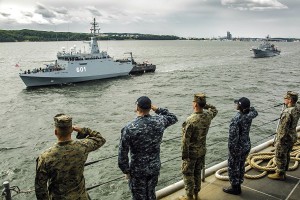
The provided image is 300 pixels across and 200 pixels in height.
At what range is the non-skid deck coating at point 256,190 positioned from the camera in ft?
17.6

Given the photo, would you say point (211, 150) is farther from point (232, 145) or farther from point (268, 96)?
point (268, 96)

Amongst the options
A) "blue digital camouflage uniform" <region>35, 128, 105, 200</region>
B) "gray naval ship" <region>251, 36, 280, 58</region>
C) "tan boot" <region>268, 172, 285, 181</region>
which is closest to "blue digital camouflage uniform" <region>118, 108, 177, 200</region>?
"blue digital camouflage uniform" <region>35, 128, 105, 200</region>

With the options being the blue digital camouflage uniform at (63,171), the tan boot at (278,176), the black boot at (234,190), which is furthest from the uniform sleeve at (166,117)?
the tan boot at (278,176)

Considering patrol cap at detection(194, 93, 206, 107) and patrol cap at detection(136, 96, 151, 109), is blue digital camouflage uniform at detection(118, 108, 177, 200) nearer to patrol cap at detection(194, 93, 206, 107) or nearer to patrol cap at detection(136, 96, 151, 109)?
patrol cap at detection(136, 96, 151, 109)

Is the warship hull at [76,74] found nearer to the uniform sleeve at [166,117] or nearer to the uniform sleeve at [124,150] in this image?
the uniform sleeve at [166,117]

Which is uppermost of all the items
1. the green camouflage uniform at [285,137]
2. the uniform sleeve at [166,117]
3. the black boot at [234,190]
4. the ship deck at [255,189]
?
the uniform sleeve at [166,117]

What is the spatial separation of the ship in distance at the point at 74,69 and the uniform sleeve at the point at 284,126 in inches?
1634

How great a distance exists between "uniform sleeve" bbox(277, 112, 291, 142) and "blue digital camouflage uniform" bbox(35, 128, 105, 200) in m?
3.94

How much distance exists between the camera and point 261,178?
6113 mm

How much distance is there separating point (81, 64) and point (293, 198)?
44.0 m

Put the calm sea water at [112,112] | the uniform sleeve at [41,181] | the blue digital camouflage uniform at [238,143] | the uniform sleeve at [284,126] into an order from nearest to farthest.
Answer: the uniform sleeve at [41,181]
the blue digital camouflage uniform at [238,143]
the uniform sleeve at [284,126]
the calm sea water at [112,112]

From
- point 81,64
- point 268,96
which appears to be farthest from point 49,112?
point 268,96

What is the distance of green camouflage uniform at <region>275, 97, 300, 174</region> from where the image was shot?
5.88m

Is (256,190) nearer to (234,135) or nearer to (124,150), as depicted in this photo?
(234,135)
